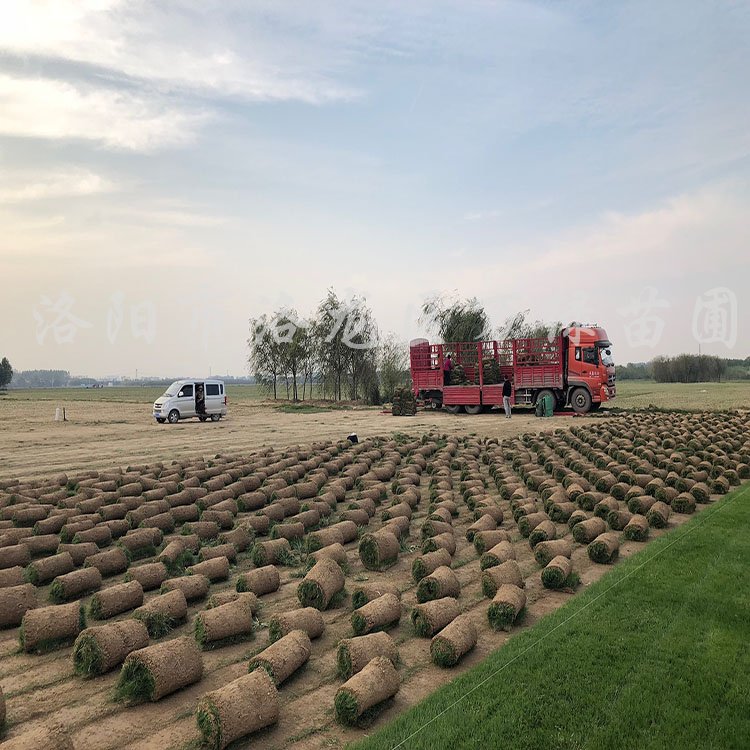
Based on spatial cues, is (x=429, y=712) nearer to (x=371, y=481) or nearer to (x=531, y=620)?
(x=531, y=620)

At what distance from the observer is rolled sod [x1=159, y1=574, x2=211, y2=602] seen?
8.19 meters

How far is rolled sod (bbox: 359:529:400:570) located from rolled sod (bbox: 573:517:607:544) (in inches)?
126

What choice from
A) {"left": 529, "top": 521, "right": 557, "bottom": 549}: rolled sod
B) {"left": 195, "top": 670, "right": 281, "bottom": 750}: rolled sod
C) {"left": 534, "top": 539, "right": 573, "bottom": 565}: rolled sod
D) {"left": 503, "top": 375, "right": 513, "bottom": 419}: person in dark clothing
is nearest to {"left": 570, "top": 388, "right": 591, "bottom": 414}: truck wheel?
{"left": 503, "top": 375, "right": 513, "bottom": 419}: person in dark clothing

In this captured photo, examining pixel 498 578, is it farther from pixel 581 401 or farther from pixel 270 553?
pixel 581 401

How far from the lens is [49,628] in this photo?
6945 millimetres

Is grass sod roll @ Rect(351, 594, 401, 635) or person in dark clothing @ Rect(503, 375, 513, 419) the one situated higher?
person in dark clothing @ Rect(503, 375, 513, 419)

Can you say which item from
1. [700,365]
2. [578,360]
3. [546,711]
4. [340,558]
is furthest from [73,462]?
[700,365]

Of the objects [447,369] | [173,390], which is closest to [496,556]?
[447,369]

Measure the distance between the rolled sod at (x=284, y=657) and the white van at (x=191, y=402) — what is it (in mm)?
32475

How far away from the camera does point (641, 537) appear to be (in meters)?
10.9

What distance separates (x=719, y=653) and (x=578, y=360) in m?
29.1

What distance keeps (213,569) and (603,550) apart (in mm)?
5872

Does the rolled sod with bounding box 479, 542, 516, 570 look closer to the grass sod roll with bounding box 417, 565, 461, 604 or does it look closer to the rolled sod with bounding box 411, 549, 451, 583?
the rolled sod with bounding box 411, 549, 451, 583

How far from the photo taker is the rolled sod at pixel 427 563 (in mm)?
8828
